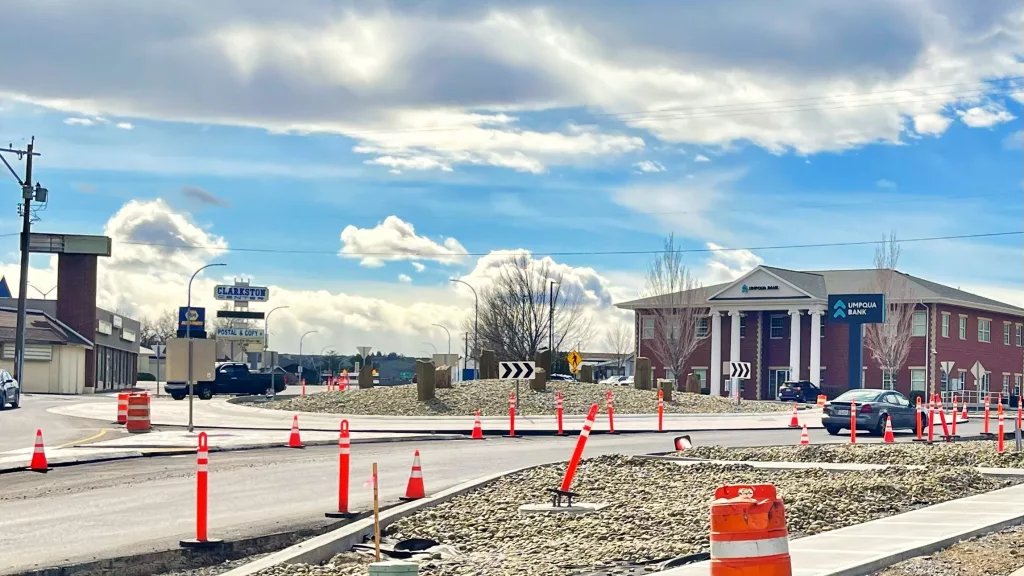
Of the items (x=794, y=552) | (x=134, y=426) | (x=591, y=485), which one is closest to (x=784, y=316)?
(x=134, y=426)

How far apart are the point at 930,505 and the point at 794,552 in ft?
15.6

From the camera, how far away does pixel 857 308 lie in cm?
6291

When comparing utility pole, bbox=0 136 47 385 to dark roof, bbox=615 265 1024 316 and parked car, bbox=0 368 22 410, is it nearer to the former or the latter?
parked car, bbox=0 368 22 410

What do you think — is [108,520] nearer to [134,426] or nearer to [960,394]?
[134,426]

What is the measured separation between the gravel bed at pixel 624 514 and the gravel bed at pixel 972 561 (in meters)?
1.52

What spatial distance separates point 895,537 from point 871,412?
2228 centimetres

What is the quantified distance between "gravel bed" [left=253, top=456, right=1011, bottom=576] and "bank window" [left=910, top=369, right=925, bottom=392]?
198 feet

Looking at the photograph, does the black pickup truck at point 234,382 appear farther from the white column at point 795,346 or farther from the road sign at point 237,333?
the road sign at point 237,333

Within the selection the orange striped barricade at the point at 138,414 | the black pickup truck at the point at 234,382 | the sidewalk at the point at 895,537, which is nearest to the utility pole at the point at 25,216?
the black pickup truck at the point at 234,382

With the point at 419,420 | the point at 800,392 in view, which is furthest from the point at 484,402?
the point at 800,392

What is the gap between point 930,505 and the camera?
14.7 meters

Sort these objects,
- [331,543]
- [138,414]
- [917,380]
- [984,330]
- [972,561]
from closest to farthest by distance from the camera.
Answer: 1. [972,561]
2. [331,543]
3. [138,414]
4. [917,380]
5. [984,330]

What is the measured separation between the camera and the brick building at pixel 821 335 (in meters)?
75.9

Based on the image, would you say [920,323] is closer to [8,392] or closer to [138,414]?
[8,392]
